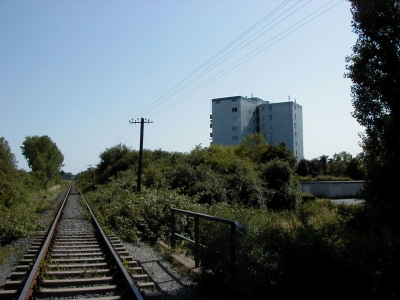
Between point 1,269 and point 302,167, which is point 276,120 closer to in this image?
point 302,167

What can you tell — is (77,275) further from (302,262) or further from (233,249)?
(302,262)

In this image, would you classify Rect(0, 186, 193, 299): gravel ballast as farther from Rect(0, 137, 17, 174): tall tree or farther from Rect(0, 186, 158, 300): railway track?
Rect(0, 137, 17, 174): tall tree

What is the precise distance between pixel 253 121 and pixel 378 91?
9813 cm

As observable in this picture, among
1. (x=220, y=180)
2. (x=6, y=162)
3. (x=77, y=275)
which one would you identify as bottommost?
(x=77, y=275)

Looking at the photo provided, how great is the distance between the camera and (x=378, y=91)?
7.40m

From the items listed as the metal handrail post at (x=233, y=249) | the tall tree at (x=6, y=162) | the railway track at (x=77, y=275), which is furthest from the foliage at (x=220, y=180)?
the metal handrail post at (x=233, y=249)

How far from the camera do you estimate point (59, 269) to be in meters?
8.50

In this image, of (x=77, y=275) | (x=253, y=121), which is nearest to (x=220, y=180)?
(x=77, y=275)

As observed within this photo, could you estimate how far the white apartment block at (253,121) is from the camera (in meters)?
100

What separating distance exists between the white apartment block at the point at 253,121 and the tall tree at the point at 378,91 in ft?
301

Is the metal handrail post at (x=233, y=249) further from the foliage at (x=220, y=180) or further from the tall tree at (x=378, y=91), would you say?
the foliage at (x=220, y=180)

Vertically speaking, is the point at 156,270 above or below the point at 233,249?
below

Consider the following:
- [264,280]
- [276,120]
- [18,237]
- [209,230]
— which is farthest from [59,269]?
[276,120]

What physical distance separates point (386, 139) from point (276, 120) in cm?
9691
